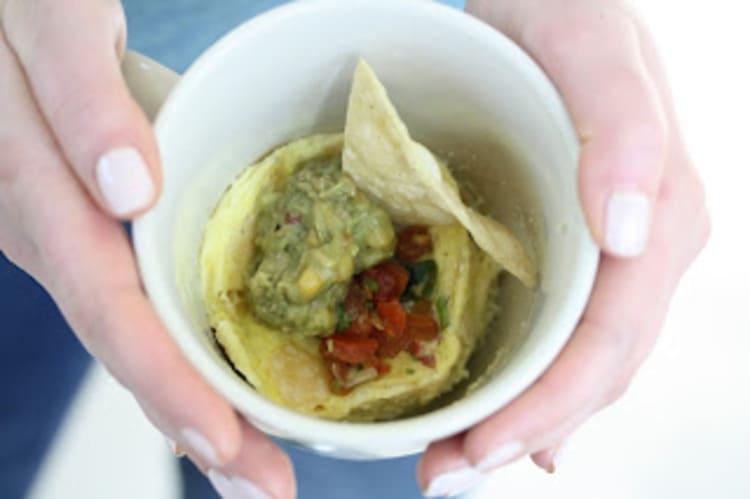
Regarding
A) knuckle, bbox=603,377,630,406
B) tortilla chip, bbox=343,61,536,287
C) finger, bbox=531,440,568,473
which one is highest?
tortilla chip, bbox=343,61,536,287

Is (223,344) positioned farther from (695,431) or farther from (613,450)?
(695,431)

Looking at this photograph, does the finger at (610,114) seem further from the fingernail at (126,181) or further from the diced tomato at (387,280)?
the fingernail at (126,181)

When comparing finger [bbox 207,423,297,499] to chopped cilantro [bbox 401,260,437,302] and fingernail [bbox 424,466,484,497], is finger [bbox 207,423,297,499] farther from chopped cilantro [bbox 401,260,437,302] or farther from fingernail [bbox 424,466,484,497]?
chopped cilantro [bbox 401,260,437,302]

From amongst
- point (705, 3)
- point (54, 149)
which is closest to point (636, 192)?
point (54, 149)

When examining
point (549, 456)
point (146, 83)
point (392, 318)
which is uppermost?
point (146, 83)

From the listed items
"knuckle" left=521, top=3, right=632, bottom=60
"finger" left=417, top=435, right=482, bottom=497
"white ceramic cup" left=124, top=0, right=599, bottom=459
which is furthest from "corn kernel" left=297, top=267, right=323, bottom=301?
"knuckle" left=521, top=3, right=632, bottom=60

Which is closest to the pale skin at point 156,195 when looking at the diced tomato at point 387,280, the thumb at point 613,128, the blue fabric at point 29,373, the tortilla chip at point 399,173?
the thumb at point 613,128

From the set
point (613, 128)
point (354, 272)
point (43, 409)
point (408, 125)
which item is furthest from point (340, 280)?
point (43, 409)

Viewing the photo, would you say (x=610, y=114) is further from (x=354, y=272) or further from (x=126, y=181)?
(x=126, y=181)
